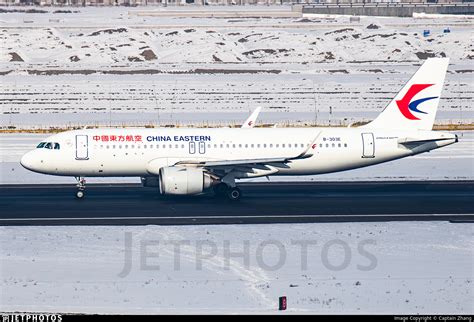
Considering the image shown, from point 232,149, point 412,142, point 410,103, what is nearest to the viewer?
point 232,149

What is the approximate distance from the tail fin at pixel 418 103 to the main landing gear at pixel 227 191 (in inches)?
346

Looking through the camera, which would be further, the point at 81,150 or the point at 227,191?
the point at 81,150

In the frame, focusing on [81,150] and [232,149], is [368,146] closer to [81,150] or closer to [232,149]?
[232,149]

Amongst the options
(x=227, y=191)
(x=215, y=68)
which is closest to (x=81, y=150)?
(x=227, y=191)

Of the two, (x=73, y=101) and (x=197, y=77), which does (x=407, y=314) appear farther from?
(x=197, y=77)

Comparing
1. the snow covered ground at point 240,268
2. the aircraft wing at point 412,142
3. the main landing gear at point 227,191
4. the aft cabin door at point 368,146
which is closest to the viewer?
the snow covered ground at point 240,268

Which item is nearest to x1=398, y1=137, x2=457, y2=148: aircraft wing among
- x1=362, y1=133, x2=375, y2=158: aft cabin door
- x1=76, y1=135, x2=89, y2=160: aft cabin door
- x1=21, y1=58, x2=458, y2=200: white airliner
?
x1=21, y1=58, x2=458, y2=200: white airliner

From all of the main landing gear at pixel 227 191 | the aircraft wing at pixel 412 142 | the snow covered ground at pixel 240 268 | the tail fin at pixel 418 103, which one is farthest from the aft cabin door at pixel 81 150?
the aircraft wing at pixel 412 142

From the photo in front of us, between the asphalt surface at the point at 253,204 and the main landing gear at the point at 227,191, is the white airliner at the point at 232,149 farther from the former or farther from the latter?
the asphalt surface at the point at 253,204

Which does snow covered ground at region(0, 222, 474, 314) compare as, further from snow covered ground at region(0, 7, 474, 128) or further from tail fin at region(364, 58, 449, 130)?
snow covered ground at region(0, 7, 474, 128)

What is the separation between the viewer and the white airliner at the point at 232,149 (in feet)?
157

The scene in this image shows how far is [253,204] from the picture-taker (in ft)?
152

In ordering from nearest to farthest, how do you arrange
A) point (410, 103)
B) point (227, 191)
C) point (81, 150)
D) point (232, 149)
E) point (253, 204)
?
point (253, 204)
point (227, 191)
point (81, 150)
point (232, 149)
point (410, 103)

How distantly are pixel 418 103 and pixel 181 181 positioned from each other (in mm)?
13954
